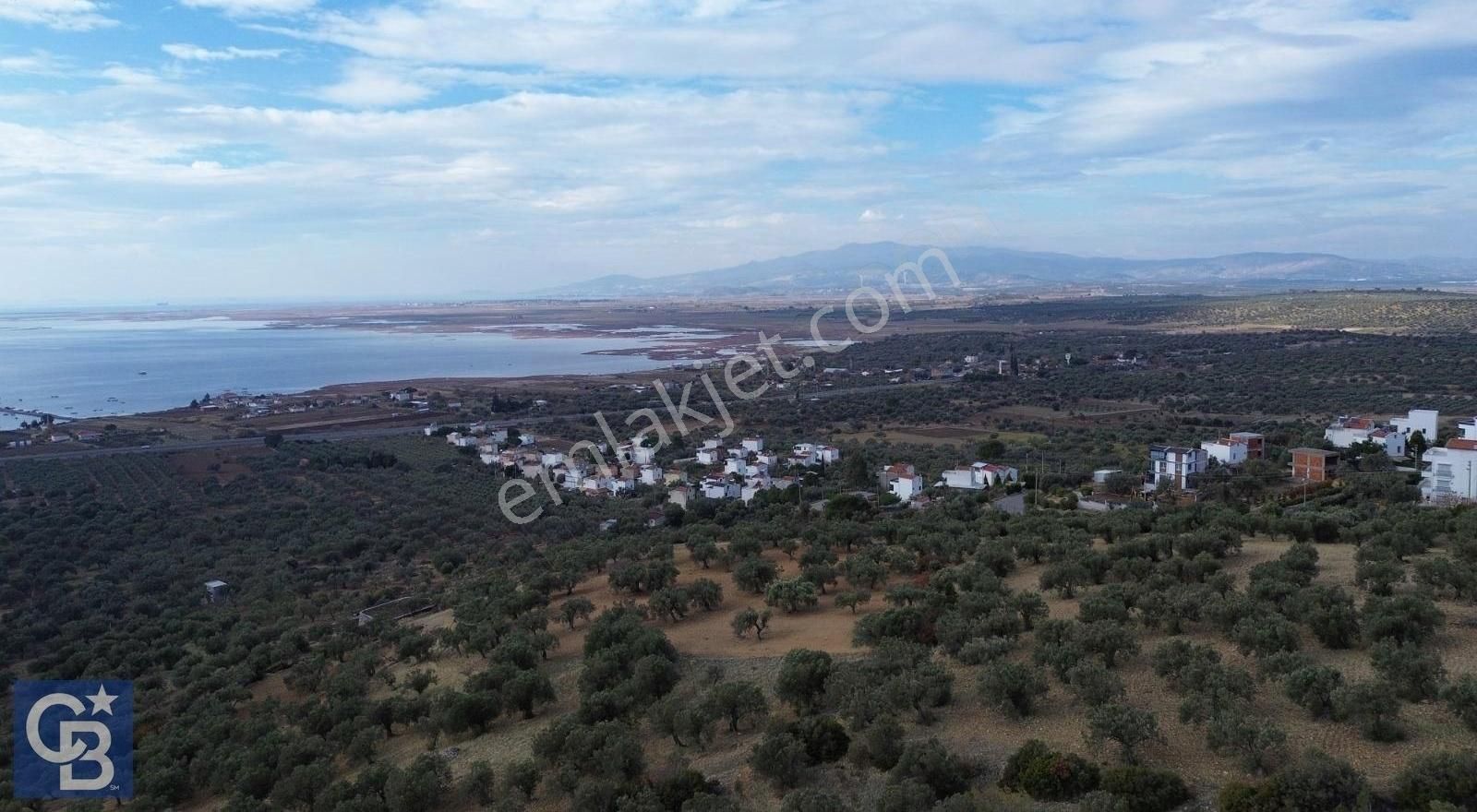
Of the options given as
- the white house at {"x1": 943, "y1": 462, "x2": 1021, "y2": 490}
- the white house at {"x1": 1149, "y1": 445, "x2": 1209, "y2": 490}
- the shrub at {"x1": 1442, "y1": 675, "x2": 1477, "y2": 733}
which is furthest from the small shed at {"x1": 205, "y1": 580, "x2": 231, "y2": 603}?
the white house at {"x1": 1149, "y1": 445, "x2": 1209, "y2": 490}

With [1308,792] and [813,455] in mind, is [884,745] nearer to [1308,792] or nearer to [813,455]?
[1308,792]

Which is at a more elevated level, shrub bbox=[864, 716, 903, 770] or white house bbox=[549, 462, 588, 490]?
shrub bbox=[864, 716, 903, 770]

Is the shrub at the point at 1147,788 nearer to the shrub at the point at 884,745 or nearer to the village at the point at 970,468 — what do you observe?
the shrub at the point at 884,745

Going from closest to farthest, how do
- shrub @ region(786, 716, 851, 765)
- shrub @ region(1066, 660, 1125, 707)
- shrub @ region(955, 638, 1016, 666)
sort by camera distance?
1. shrub @ region(786, 716, 851, 765)
2. shrub @ region(1066, 660, 1125, 707)
3. shrub @ region(955, 638, 1016, 666)

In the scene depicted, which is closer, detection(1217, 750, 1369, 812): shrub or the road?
detection(1217, 750, 1369, 812): shrub

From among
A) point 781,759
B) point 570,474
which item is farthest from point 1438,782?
point 570,474

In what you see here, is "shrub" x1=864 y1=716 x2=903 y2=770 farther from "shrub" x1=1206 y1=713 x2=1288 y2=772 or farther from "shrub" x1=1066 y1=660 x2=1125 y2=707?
"shrub" x1=1206 y1=713 x2=1288 y2=772
